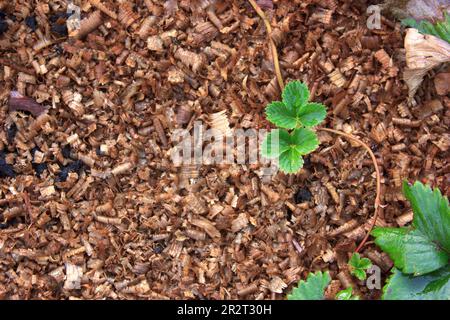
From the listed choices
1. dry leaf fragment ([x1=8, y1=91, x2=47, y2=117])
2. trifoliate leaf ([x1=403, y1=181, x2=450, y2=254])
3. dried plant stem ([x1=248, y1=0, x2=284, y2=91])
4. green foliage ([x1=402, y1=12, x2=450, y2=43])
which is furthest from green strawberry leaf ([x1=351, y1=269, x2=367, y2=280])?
dry leaf fragment ([x1=8, y1=91, x2=47, y2=117])

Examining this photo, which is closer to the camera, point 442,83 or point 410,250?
point 410,250

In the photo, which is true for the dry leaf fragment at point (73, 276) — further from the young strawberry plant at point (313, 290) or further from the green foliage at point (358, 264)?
the green foliage at point (358, 264)

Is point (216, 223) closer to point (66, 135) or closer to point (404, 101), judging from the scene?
point (66, 135)

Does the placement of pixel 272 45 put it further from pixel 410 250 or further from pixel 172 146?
pixel 410 250

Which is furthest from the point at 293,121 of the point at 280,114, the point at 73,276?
the point at 73,276

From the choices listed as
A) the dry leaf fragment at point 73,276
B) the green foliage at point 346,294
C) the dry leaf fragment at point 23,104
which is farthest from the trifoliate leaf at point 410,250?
the dry leaf fragment at point 23,104
